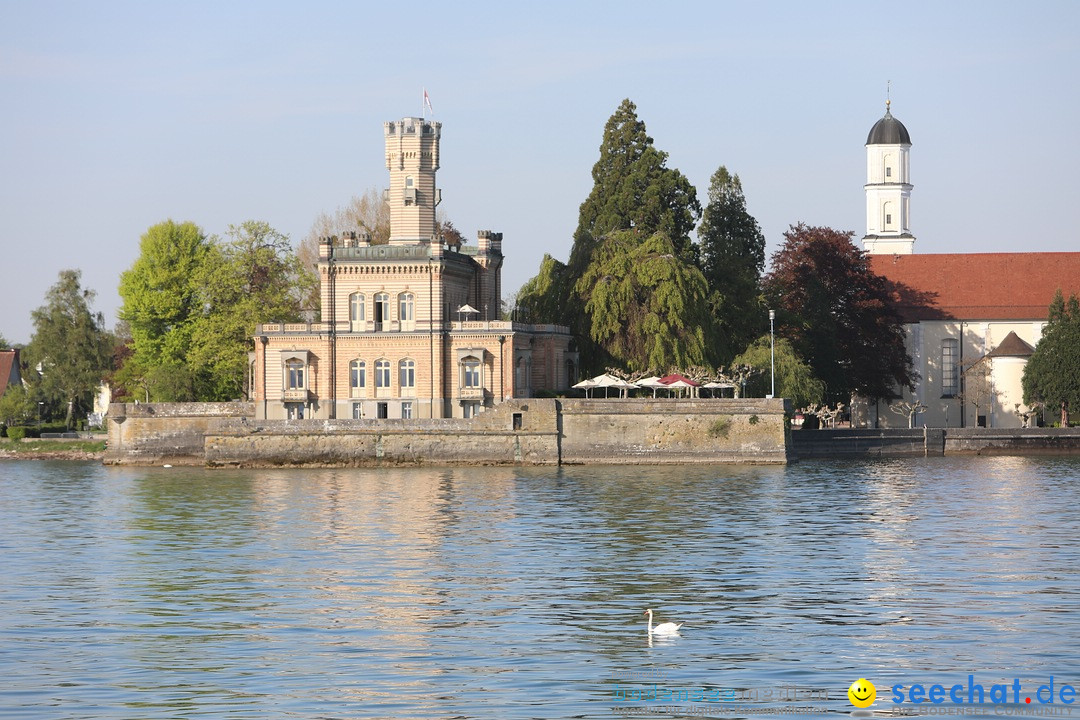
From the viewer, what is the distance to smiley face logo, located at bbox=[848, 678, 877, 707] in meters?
19.7

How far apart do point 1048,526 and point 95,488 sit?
35.2 m

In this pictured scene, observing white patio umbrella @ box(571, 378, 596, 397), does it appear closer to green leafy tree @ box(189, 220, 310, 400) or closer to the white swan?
green leafy tree @ box(189, 220, 310, 400)

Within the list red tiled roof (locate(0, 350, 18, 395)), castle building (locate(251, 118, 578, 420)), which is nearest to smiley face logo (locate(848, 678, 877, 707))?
castle building (locate(251, 118, 578, 420))

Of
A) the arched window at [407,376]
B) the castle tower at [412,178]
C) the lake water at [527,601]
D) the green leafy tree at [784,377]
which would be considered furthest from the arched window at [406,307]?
the lake water at [527,601]

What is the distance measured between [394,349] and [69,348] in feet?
106

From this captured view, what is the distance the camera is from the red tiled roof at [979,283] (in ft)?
322

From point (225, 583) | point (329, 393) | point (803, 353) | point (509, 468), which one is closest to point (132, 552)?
point (225, 583)

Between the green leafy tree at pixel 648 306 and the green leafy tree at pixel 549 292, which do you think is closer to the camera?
the green leafy tree at pixel 648 306

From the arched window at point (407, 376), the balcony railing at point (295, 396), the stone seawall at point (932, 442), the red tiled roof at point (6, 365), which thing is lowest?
the stone seawall at point (932, 442)

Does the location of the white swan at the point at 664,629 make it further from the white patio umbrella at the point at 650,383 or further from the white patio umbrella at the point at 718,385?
the white patio umbrella at the point at 718,385

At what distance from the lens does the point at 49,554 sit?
37.5m

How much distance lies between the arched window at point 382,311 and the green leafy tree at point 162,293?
14.0 m

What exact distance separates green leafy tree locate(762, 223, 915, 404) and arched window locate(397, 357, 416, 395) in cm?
2153

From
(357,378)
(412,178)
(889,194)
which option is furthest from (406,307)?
(889,194)
